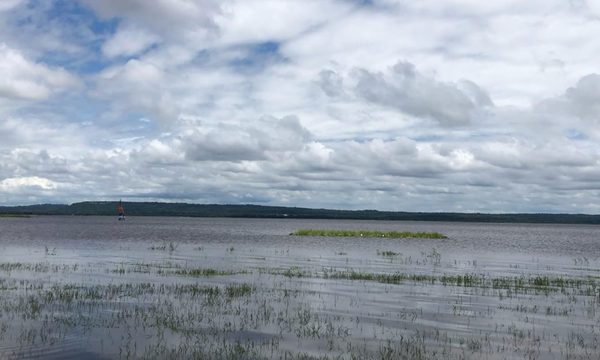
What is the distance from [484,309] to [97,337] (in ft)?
58.5

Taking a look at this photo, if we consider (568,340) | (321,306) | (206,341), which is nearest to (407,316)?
(321,306)

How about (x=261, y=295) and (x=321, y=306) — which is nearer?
(x=321, y=306)

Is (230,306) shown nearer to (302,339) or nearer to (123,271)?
(302,339)

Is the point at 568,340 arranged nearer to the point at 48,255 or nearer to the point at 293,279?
the point at 293,279

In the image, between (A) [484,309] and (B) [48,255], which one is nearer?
(A) [484,309]

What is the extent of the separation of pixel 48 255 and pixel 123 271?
16899mm

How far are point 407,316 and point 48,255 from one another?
1535 inches

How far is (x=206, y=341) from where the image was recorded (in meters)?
19.5

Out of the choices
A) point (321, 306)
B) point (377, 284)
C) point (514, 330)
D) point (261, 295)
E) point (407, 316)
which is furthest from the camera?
point (377, 284)

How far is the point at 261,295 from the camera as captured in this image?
100ft

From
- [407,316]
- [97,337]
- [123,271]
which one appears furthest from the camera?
[123,271]

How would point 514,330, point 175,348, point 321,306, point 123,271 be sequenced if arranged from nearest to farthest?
point 175,348 < point 514,330 < point 321,306 < point 123,271

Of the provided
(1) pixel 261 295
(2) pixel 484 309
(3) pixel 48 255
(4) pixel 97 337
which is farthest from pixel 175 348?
(3) pixel 48 255

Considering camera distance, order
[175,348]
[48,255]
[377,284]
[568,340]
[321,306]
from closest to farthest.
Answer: [175,348] < [568,340] < [321,306] < [377,284] < [48,255]
